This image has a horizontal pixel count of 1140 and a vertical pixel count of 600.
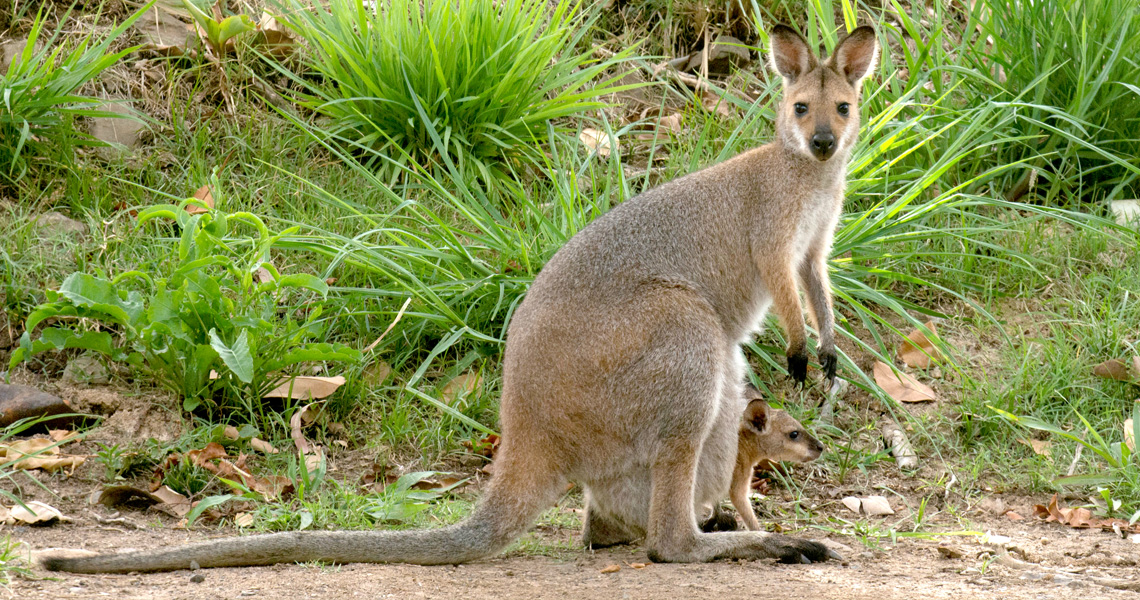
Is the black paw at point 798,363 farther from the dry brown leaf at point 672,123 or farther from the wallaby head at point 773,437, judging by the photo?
the dry brown leaf at point 672,123

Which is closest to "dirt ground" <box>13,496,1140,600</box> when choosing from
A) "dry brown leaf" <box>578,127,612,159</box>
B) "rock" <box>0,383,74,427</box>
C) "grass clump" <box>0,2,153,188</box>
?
"rock" <box>0,383,74,427</box>

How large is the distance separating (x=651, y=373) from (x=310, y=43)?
13.1 ft

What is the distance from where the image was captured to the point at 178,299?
5051 mm

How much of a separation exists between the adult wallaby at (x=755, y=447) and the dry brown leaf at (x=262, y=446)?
1969 millimetres

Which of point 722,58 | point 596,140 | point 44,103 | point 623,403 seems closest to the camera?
point 623,403

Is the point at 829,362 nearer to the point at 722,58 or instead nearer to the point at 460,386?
the point at 460,386

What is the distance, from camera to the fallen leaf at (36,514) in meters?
4.50

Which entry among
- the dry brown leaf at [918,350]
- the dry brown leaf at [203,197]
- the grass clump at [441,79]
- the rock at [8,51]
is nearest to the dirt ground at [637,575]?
the dry brown leaf at [918,350]

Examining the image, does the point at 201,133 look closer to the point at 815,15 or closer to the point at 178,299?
the point at 178,299

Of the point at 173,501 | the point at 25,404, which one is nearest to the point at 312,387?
the point at 173,501

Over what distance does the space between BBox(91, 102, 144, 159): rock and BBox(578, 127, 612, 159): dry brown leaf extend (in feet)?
→ 8.88

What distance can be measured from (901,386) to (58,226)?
15.0 feet

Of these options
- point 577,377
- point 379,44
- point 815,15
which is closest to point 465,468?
point 577,377

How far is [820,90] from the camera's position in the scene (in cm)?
491
